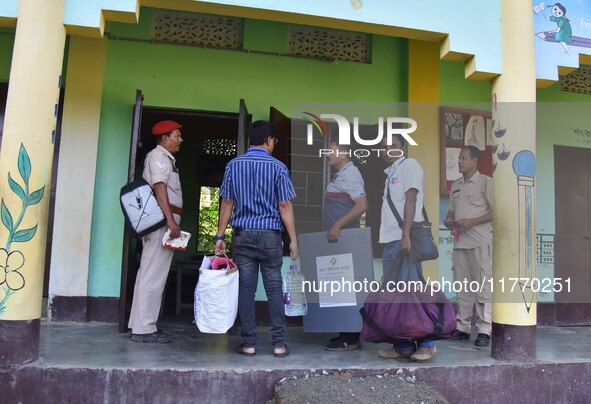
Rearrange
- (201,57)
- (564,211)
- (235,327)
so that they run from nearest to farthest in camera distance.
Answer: (235,327), (201,57), (564,211)

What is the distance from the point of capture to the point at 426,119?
5.76m

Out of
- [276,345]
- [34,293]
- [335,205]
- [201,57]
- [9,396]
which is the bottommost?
[9,396]

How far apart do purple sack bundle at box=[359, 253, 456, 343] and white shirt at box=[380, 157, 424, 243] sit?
0.64 m

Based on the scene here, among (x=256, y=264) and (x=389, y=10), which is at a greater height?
(x=389, y=10)

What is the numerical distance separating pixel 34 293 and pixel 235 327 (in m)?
1.95

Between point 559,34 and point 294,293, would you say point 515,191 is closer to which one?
point 559,34

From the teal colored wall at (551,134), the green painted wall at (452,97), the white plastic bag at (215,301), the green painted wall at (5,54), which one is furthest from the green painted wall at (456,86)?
the green painted wall at (5,54)

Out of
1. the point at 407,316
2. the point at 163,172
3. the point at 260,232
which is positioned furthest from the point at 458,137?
the point at 163,172

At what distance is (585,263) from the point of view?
251 inches

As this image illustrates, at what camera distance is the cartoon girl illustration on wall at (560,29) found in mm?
4285

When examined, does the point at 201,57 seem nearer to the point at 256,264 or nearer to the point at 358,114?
the point at 358,114

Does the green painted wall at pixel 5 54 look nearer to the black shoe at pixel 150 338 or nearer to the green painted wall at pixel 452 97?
the black shoe at pixel 150 338

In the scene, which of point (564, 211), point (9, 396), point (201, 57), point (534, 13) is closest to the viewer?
point (9, 396)

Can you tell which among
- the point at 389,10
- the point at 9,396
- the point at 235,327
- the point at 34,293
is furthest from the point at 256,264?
the point at 389,10
